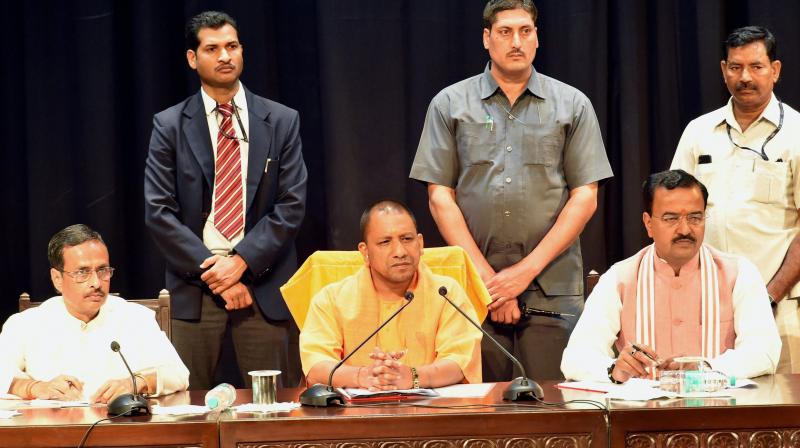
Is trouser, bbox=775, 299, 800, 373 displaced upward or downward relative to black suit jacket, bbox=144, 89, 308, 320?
downward

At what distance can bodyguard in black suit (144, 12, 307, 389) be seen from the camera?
426 centimetres

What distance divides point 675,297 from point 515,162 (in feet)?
3.28

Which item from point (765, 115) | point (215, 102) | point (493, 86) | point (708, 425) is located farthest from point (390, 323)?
point (765, 115)

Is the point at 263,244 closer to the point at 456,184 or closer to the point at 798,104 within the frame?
the point at 456,184

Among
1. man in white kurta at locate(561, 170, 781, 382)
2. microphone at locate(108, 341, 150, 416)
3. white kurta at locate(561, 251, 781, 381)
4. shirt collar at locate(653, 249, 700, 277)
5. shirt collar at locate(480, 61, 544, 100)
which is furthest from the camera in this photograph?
shirt collar at locate(480, 61, 544, 100)

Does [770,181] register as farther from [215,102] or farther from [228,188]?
[215,102]

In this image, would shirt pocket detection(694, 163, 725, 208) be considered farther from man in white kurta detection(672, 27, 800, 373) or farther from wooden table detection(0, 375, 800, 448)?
wooden table detection(0, 375, 800, 448)

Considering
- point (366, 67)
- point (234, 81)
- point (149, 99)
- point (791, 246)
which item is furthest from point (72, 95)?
point (791, 246)

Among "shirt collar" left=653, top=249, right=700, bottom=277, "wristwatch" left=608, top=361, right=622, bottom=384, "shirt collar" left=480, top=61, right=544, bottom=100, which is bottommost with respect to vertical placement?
"wristwatch" left=608, top=361, right=622, bottom=384

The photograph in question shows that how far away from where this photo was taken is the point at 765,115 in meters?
4.19

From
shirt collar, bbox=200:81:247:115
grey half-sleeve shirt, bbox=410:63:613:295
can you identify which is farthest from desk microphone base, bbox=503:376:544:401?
shirt collar, bbox=200:81:247:115

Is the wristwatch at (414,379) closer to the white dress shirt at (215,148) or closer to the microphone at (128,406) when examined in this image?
the microphone at (128,406)

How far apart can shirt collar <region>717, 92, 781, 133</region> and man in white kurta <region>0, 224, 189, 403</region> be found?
89.3 inches

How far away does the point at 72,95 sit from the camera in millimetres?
4992
